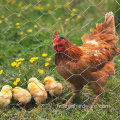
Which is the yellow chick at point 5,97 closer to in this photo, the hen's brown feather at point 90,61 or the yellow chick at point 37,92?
the yellow chick at point 37,92

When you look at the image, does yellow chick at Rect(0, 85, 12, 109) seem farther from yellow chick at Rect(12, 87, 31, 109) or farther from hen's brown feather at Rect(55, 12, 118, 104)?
hen's brown feather at Rect(55, 12, 118, 104)

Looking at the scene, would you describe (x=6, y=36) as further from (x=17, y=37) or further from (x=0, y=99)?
(x=0, y=99)

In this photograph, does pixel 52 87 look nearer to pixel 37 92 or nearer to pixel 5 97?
pixel 37 92

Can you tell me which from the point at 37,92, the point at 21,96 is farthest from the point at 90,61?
the point at 21,96

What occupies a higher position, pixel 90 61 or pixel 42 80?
pixel 90 61

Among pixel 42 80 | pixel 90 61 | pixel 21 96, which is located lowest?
pixel 21 96

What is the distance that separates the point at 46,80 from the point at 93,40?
2.28 feet

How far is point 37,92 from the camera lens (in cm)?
210

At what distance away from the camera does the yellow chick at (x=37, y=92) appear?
6.84ft

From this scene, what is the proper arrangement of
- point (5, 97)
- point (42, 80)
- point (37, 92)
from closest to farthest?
point (5, 97) < point (37, 92) < point (42, 80)

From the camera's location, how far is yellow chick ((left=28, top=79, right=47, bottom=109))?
2084mm

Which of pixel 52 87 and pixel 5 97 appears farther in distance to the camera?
pixel 52 87

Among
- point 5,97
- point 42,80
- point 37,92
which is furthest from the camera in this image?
point 42,80

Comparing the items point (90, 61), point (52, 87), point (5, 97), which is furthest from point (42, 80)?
point (90, 61)
